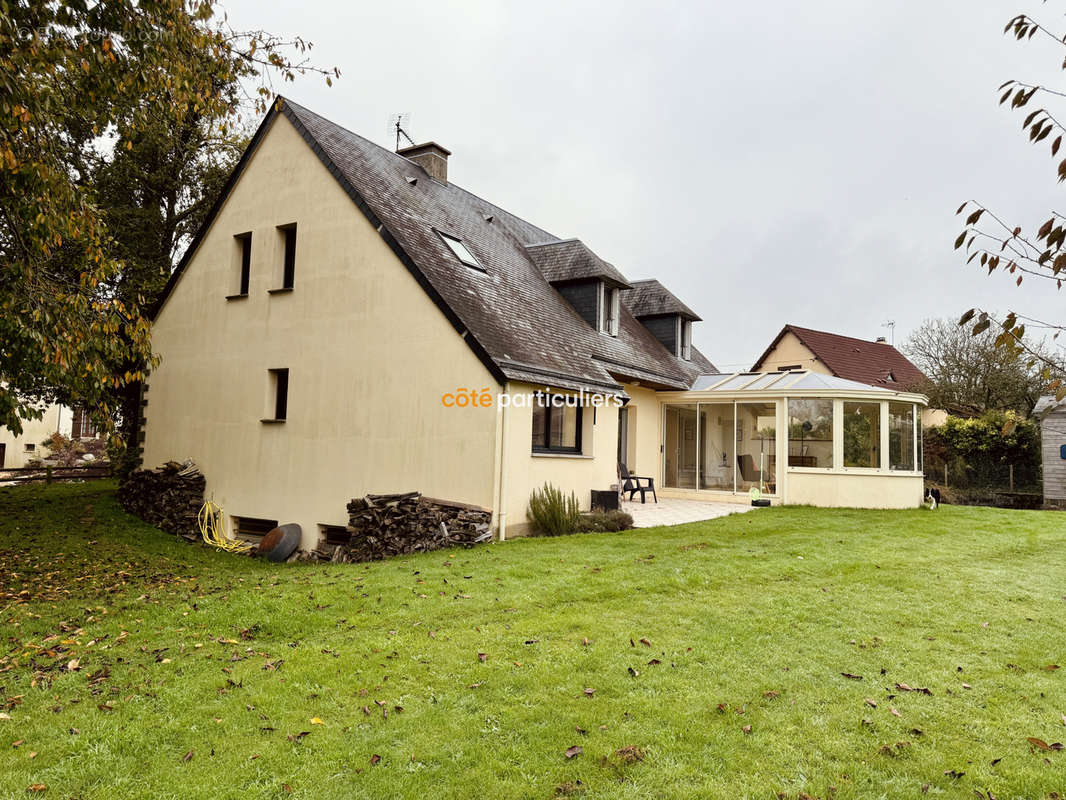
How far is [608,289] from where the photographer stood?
694 inches

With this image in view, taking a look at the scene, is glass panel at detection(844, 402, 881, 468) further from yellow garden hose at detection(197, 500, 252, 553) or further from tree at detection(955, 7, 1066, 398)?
tree at detection(955, 7, 1066, 398)

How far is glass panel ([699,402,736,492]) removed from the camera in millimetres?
17125

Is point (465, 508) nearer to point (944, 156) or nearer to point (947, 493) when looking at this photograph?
point (944, 156)

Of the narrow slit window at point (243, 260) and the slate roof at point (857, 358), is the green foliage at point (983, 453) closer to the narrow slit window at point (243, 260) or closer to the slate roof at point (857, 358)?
the slate roof at point (857, 358)

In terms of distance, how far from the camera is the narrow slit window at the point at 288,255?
1414 cm

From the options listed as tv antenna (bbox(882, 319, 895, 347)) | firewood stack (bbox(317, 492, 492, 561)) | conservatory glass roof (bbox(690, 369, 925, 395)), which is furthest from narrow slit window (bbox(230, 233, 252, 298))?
tv antenna (bbox(882, 319, 895, 347))

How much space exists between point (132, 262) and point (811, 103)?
636 inches

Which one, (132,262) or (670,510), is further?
(132,262)

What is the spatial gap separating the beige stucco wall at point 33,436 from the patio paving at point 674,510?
24268 millimetres

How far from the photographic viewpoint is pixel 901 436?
15930 mm

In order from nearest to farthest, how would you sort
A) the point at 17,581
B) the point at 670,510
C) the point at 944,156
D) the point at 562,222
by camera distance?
the point at 944,156 → the point at 17,581 → the point at 670,510 → the point at 562,222

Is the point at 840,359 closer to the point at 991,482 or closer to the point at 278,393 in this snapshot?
the point at 991,482

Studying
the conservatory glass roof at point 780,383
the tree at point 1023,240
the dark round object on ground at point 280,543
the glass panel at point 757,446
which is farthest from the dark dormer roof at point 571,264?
the tree at point 1023,240

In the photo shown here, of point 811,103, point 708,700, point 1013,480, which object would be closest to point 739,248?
point 1013,480
